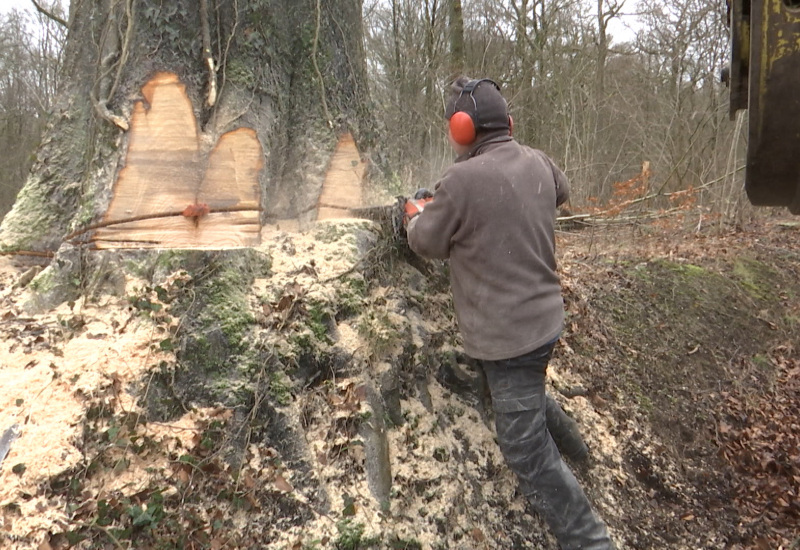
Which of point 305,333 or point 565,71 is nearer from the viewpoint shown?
point 305,333

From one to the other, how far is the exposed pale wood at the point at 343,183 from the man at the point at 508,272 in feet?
2.00

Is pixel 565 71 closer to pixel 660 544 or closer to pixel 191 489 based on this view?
pixel 660 544

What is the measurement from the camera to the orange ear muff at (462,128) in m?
2.77

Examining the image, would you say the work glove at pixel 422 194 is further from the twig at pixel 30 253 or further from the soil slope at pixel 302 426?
the twig at pixel 30 253

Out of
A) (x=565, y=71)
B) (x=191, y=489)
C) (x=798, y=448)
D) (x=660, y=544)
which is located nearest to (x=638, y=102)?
(x=565, y=71)

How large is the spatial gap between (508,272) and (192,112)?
5.80ft

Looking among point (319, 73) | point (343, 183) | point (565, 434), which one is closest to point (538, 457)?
point (565, 434)

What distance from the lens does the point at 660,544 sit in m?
3.21

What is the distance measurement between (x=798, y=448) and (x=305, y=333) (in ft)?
12.8

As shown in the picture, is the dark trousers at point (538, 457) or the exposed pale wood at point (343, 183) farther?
the exposed pale wood at point (343, 183)

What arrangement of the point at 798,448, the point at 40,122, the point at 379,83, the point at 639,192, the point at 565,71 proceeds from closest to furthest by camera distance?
the point at 798,448 < the point at 639,192 < the point at 379,83 < the point at 565,71 < the point at 40,122

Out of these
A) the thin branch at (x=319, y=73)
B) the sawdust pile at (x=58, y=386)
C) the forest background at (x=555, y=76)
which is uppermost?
the forest background at (x=555, y=76)

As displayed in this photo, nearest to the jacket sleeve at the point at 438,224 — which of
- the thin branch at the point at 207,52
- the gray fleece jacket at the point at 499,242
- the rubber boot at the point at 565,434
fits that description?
the gray fleece jacket at the point at 499,242

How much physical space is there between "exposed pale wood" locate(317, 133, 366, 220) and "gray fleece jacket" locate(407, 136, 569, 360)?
2.09 feet
